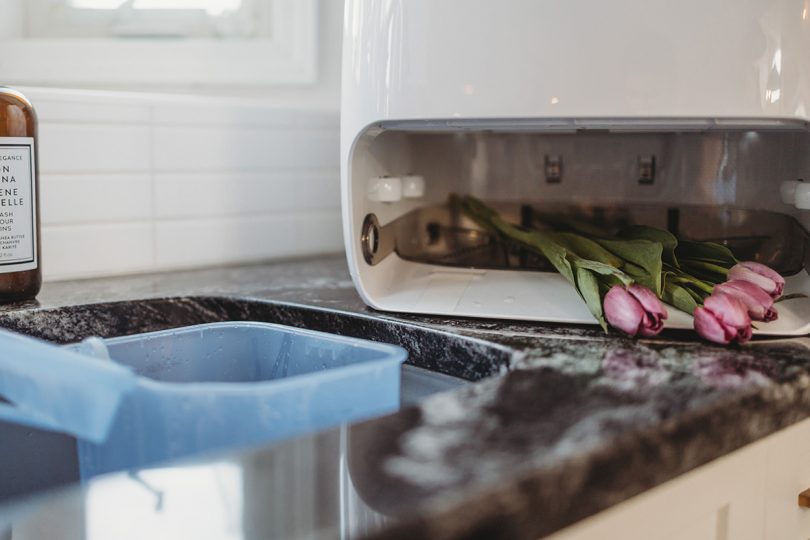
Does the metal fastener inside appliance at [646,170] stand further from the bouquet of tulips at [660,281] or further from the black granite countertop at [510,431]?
the black granite countertop at [510,431]

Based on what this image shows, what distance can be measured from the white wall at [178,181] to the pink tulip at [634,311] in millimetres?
603

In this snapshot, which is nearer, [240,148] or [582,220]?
[582,220]

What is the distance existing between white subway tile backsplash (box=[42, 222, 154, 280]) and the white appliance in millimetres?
331

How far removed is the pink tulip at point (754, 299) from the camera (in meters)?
0.70

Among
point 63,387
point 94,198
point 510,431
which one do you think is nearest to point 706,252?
point 510,431

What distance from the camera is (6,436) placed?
70 centimetres

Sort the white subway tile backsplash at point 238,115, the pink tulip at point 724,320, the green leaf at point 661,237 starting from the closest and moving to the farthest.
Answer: the pink tulip at point 724,320, the green leaf at point 661,237, the white subway tile backsplash at point 238,115

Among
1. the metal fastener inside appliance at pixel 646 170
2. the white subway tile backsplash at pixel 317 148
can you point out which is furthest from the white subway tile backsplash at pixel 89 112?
the metal fastener inside appliance at pixel 646 170

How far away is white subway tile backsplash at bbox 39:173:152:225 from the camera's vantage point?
975 mm

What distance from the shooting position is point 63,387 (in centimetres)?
50

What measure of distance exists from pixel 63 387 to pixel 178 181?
612 millimetres

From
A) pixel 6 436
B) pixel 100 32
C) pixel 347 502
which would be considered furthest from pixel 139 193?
pixel 347 502

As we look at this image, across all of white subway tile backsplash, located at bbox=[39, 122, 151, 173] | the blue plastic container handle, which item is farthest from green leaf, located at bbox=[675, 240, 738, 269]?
white subway tile backsplash, located at bbox=[39, 122, 151, 173]

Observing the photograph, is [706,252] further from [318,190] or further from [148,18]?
[148,18]
